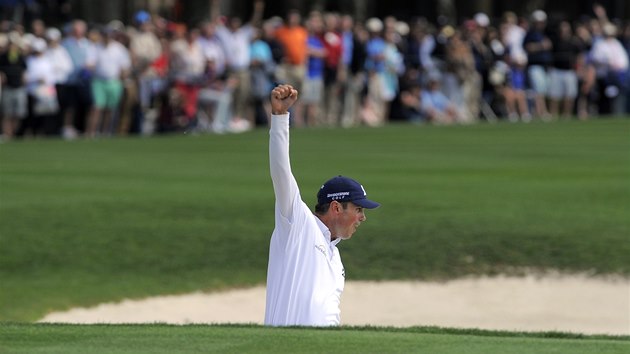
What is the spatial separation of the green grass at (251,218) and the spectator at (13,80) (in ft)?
8.63

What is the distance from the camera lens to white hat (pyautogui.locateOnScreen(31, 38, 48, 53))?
28361mm

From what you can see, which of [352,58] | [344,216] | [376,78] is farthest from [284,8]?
[344,216]

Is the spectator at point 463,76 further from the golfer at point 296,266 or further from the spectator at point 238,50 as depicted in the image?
the golfer at point 296,266

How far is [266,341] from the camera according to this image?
26.0 ft

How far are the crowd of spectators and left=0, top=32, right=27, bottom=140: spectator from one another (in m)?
0.03

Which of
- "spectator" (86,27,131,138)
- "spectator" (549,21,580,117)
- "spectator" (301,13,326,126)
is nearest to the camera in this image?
"spectator" (86,27,131,138)

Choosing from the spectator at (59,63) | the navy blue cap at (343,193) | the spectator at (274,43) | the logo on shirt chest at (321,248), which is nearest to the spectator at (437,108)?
the spectator at (274,43)

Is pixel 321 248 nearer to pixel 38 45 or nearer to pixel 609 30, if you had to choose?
pixel 38 45

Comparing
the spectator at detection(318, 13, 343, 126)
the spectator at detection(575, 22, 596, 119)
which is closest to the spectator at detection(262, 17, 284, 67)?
the spectator at detection(318, 13, 343, 126)

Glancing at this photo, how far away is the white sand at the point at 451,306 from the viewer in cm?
1483

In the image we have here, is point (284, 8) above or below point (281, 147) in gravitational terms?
above

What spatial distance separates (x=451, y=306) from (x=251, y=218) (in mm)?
3598

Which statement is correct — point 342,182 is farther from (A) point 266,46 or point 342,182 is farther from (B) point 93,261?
(A) point 266,46

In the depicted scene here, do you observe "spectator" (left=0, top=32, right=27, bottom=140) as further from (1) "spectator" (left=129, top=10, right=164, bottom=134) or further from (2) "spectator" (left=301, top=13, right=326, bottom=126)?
(2) "spectator" (left=301, top=13, right=326, bottom=126)
